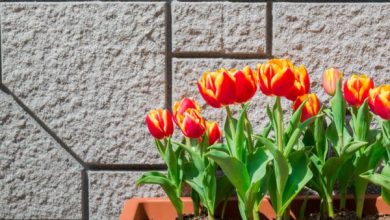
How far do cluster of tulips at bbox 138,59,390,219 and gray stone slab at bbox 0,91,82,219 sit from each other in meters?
0.34

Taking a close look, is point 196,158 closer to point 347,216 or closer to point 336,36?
point 347,216

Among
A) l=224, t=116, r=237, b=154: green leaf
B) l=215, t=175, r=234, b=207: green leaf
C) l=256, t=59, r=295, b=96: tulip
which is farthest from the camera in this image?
l=215, t=175, r=234, b=207: green leaf

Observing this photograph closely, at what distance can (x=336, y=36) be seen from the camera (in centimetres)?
133

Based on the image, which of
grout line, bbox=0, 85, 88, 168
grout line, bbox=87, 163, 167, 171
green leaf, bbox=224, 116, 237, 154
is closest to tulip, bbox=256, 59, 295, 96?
green leaf, bbox=224, 116, 237, 154

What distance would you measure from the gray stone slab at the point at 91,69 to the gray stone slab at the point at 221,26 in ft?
0.18

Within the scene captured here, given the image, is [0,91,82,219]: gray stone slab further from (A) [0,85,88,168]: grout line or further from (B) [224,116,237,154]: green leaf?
(B) [224,116,237,154]: green leaf

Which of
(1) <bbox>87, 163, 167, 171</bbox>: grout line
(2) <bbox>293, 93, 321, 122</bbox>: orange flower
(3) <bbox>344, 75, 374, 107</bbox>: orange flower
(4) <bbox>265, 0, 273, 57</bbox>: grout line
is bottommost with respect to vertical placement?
(1) <bbox>87, 163, 167, 171</bbox>: grout line

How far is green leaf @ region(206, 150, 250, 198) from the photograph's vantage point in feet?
3.34

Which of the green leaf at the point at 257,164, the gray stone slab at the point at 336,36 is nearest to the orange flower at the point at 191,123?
the green leaf at the point at 257,164

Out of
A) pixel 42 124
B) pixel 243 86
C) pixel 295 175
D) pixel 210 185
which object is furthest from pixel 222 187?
pixel 42 124

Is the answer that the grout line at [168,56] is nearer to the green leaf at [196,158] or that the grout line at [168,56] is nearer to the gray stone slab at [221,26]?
the gray stone slab at [221,26]

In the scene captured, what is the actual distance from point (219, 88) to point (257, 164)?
179 millimetres

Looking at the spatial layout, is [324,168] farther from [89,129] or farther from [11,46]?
[11,46]

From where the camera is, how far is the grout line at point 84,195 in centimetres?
141
